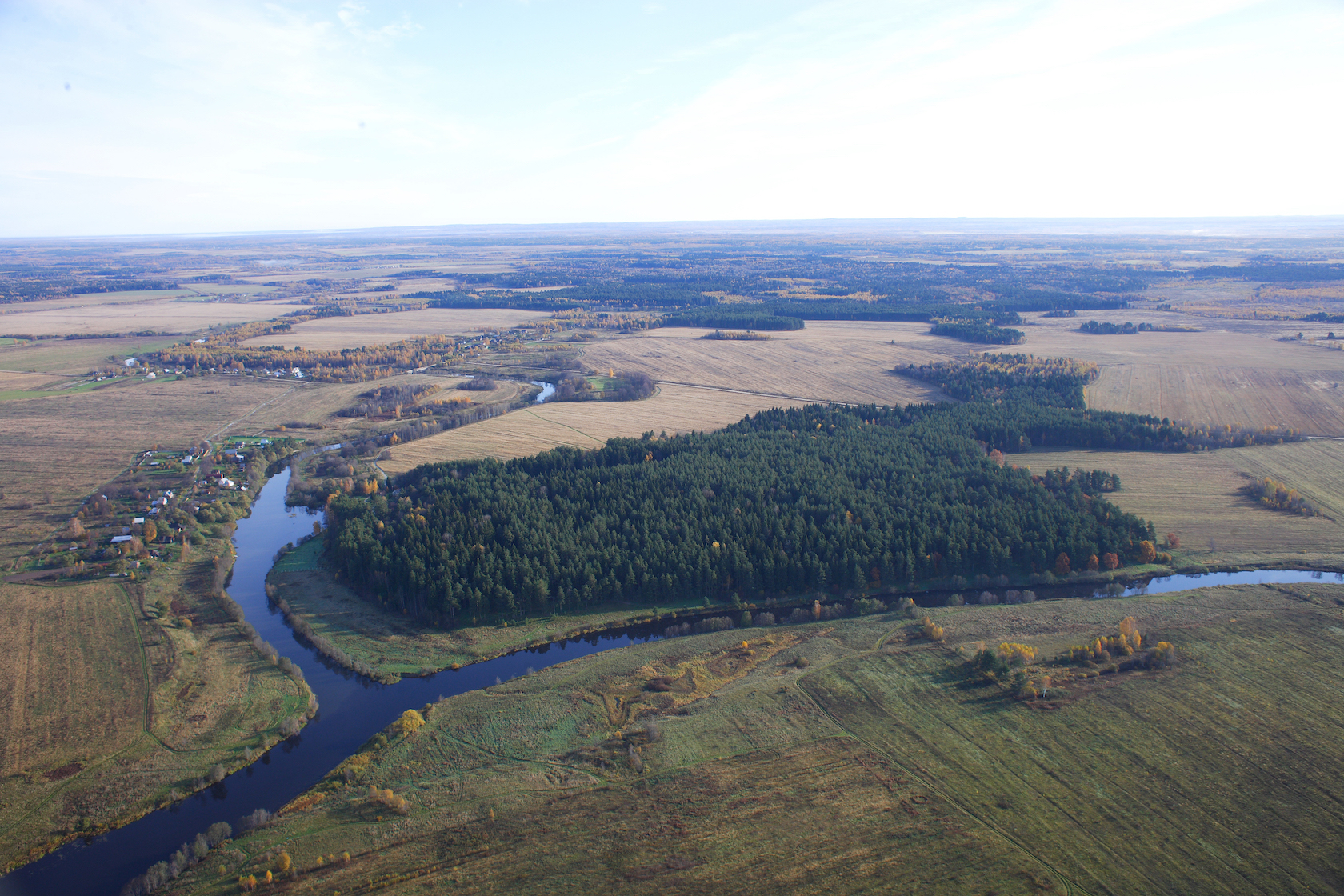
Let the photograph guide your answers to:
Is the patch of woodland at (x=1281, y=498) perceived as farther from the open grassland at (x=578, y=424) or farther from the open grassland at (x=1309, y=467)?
the open grassland at (x=578, y=424)

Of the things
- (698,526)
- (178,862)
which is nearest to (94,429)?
(698,526)

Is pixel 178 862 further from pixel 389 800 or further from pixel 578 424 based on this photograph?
pixel 578 424

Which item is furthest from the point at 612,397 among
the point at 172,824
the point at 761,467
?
the point at 172,824

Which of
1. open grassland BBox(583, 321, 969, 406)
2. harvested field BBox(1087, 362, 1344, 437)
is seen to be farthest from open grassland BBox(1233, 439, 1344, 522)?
open grassland BBox(583, 321, 969, 406)

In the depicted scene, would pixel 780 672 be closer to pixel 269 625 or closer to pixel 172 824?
pixel 172 824

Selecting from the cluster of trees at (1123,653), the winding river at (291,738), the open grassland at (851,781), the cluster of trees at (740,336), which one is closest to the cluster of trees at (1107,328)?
the cluster of trees at (740,336)
